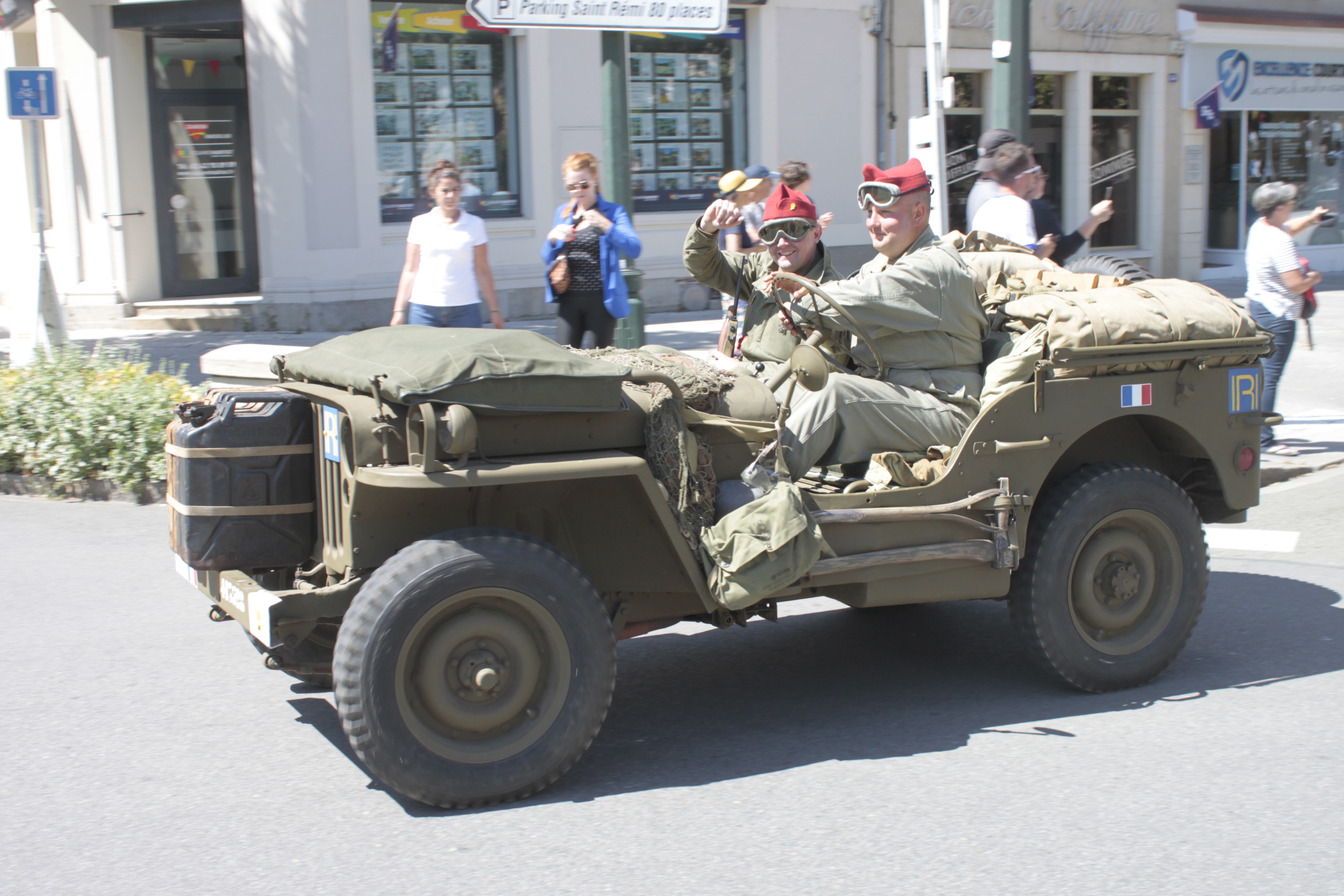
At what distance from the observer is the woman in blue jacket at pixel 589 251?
805 cm

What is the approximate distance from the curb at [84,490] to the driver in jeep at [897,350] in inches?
188

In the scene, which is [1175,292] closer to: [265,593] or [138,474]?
[265,593]

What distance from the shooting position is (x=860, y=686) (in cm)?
485

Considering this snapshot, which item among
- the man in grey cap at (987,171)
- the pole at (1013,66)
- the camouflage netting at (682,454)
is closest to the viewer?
the camouflage netting at (682,454)

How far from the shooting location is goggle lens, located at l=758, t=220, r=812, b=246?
5.02 meters

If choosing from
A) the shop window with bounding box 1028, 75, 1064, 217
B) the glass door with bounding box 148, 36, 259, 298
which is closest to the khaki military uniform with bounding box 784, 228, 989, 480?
the glass door with bounding box 148, 36, 259, 298

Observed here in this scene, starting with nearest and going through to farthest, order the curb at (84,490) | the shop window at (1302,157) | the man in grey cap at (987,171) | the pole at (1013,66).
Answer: the man in grey cap at (987,171) → the curb at (84,490) → the pole at (1013,66) → the shop window at (1302,157)

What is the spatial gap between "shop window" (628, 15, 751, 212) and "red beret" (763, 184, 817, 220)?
10.9 meters

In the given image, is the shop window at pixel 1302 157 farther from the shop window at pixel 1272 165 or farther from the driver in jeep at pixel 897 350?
the driver in jeep at pixel 897 350

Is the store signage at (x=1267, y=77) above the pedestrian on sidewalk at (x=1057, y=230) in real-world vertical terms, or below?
above

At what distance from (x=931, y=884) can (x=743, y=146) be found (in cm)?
1437

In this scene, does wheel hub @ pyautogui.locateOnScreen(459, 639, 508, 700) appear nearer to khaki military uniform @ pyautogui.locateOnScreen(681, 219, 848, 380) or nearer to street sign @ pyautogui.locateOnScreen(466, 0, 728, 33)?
khaki military uniform @ pyautogui.locateOnScreen(681, 219, 848, 380)

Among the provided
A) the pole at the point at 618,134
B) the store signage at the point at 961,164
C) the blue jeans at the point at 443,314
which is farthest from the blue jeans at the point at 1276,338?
the store signage at the point at 961,164

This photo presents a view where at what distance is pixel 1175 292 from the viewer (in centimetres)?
476
